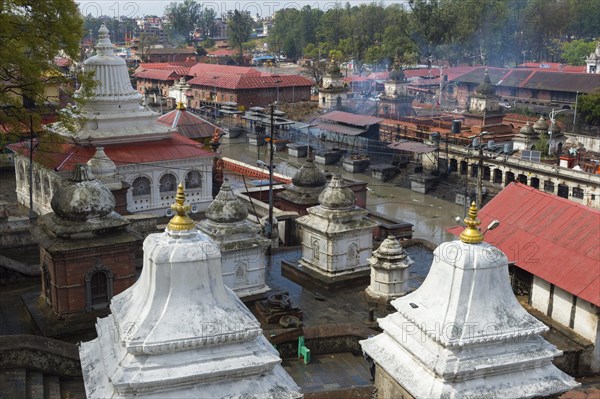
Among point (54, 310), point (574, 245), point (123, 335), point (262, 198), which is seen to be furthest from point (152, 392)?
point (262, 198)

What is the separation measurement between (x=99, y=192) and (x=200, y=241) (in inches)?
355

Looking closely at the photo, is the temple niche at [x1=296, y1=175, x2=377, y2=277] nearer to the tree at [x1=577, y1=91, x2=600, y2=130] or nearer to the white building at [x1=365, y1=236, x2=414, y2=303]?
the white building at [x1=365, y1=236, x2=414, y2=303]

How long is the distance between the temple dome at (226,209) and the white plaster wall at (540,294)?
335 inches

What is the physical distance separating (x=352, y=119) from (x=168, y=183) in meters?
28.1

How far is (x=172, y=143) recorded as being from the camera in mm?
32062

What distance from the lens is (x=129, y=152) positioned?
3027 cm

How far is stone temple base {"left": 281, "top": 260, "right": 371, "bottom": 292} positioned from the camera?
2244cm

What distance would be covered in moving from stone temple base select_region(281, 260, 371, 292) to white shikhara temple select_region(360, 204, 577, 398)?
37.2 ft

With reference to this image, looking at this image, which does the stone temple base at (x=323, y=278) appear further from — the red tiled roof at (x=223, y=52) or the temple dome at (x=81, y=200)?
the red tiled roof at (x=223, y=52)

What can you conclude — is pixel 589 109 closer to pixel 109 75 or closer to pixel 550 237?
pixel 109 75

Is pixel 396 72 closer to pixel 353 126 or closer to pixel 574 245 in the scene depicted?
pixel 353 126

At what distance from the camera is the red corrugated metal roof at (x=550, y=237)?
1862cm

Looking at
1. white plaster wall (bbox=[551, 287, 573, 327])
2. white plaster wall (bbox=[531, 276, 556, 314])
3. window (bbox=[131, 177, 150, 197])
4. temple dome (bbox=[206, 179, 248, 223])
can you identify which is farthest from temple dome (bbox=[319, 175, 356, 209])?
window (bbox=[131, 177, 150, 197])

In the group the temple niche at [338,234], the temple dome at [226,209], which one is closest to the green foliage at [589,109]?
the temple niche at [338,234]
